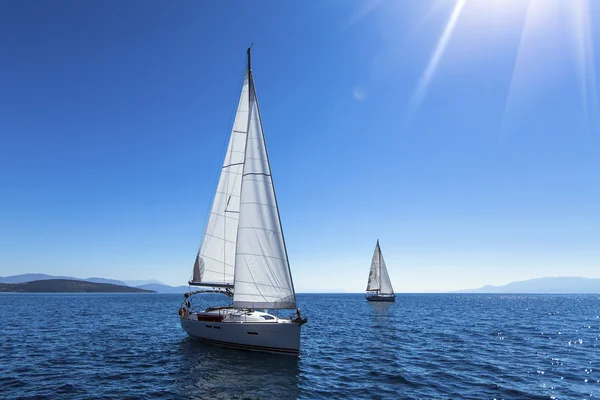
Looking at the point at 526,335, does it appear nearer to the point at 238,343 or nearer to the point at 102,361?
the point at 238,343

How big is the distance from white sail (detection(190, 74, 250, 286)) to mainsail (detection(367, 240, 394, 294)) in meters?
65.1

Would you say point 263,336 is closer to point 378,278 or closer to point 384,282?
point 378,278

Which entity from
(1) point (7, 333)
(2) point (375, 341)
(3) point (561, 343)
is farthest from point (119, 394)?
(3) point (561, 343)

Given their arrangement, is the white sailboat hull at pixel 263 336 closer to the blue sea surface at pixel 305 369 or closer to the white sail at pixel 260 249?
the blue sea surface at pixel 305 369

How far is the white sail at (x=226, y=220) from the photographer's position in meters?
25.9

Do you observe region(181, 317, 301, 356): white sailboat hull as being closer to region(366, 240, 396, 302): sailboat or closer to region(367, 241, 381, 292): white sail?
region(367, 241, 381, 292): white sail

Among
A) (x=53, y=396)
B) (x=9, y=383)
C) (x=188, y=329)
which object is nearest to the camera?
(x=53, y=396)

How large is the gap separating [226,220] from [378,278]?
227 ft

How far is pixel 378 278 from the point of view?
87.2 metres

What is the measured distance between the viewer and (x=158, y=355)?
75.4 ft

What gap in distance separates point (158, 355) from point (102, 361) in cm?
341

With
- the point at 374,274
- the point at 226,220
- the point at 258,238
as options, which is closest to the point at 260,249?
the point at 258,238

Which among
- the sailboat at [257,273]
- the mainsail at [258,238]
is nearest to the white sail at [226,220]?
the sailboat at [257,273]

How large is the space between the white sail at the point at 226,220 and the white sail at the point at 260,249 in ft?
12.4
